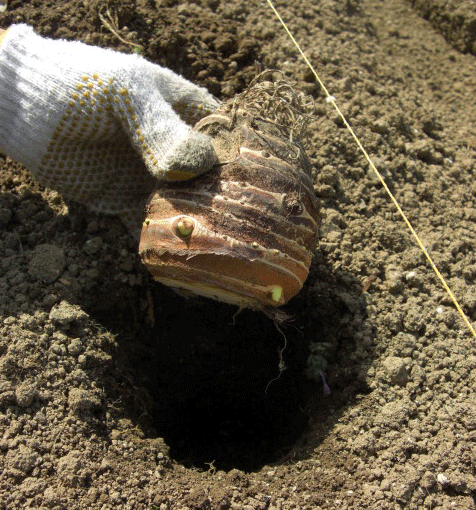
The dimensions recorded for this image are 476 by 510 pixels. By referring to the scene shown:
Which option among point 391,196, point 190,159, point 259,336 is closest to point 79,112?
point 190,159

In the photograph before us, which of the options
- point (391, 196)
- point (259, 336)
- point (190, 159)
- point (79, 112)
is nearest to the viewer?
point (190, 159)

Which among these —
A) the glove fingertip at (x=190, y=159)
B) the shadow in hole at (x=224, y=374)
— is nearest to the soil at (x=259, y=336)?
the shadow in hole at (x=224, y=374)

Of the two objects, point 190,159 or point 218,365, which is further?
point 218,365

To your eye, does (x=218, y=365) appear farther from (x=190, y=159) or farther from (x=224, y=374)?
(x=190, y=159)

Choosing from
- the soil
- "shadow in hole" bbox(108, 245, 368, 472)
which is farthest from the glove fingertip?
"shadow in hole" bbox(108, 245, 368, 472)

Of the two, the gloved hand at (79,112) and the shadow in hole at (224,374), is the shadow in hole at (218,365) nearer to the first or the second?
the shadow in hole at (224,374)

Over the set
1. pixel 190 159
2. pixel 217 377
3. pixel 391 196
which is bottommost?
pixel 217 377
